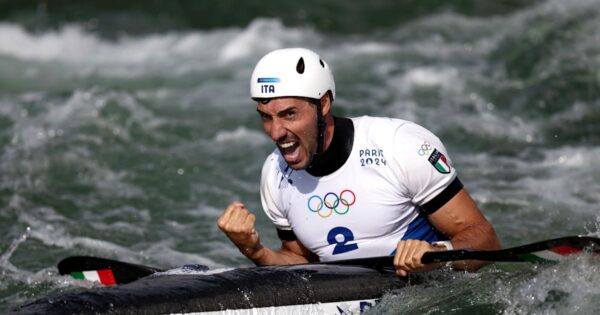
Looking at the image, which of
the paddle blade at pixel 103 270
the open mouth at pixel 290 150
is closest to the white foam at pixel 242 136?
the paddle blade at pixel 103 270

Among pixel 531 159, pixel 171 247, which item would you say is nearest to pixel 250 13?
pixel 531 159

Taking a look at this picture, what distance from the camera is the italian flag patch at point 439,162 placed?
5.08m

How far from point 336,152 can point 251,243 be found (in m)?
0.64

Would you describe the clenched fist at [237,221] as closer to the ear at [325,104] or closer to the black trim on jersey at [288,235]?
the black trim on jersey at [288,235]

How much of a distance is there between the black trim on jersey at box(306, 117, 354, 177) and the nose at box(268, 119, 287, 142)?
0.25 m

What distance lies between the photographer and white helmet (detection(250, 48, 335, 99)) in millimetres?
5094

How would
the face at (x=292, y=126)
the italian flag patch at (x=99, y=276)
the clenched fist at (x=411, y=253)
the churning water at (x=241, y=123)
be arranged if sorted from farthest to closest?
the churning water at (x=241, y=123) → the italian flag patch at (x=99, y=276) → the face at (x=292, y=126) → the clenched fist at (x=411, y=253)

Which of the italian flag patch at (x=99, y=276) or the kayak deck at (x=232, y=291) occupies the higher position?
the italian flag patch at (x=99, y=276)

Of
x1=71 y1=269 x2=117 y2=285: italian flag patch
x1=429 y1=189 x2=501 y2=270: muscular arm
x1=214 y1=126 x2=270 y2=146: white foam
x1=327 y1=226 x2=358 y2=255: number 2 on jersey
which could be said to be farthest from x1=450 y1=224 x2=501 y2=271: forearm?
x1=214 y1=126 x2=270 y2=146: white foam

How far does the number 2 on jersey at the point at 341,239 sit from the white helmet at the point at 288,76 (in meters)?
0.71

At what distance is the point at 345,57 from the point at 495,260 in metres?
8.79

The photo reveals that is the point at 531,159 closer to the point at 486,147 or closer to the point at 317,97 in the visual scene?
the point at 486,147

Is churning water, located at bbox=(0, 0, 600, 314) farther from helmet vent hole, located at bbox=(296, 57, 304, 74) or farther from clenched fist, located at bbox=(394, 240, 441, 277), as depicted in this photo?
helmet vent hole, located at bbox=(296, 57, 304, 74)

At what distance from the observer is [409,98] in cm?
1170
